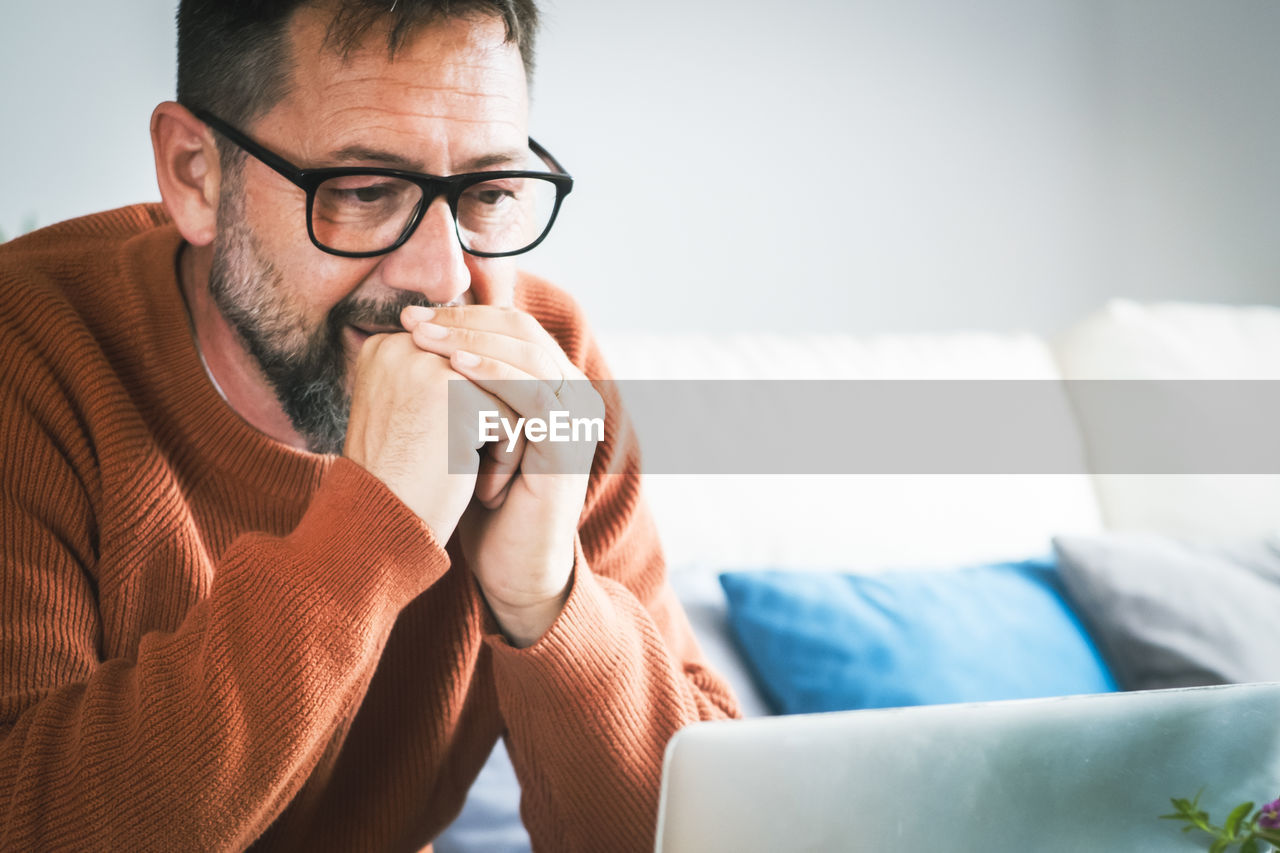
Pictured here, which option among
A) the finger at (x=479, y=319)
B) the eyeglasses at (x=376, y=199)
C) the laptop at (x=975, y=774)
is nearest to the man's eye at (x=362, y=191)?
the eyeglasses at (x=376, y=199)

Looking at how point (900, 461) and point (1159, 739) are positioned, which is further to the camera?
point (900, 461)

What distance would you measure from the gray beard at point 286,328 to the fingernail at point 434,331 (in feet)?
0.31

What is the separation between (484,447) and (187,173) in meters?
0.44

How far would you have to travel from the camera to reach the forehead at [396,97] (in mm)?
883

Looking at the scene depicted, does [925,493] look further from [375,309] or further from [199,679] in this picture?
[199,679]

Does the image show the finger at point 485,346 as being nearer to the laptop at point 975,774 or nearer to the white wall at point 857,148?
the laptop at point 975,774

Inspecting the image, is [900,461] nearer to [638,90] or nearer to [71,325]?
[638,90]

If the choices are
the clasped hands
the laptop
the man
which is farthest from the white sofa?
the laptop

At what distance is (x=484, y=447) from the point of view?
0.87 metres

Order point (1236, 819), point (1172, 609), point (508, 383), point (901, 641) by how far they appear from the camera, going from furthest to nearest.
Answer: point (1172, 609), point (901, 641), point (508, 383), point (1236, 819)

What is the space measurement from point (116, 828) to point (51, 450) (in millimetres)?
322

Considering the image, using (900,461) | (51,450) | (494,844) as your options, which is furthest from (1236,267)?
(51,450)

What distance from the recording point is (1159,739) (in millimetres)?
553

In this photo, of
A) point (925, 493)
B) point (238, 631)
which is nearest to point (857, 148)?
point (925, 493)
